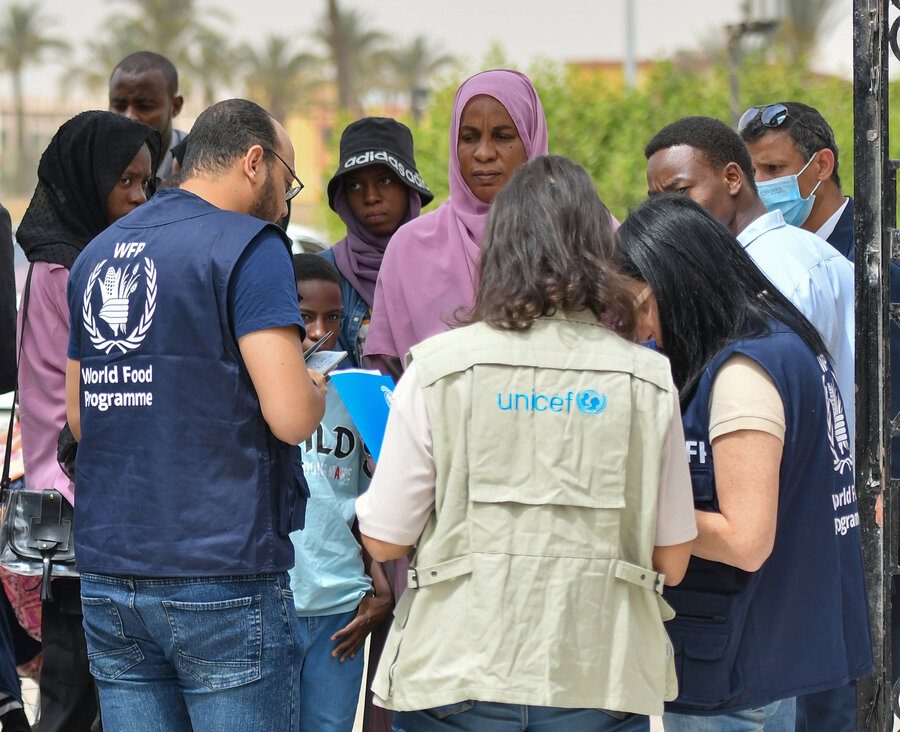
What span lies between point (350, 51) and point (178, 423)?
3652cm

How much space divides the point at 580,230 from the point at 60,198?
1927 mm

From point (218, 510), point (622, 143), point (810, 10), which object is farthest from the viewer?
point (810, 10)

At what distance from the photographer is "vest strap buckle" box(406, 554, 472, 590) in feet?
7.02

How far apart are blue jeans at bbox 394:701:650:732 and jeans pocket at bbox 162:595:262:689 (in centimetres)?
47

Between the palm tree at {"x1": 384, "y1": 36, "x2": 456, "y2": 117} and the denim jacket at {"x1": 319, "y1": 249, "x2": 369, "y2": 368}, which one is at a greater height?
the palm tree at {"x1": 384, "y1": 36, "x2": 456, "y2": 117}

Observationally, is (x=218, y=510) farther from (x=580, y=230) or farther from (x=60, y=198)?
(x=60, y=198)

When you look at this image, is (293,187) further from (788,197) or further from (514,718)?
(788,197)

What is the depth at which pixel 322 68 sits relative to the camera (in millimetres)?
37562

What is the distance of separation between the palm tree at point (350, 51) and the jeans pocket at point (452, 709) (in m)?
31.1

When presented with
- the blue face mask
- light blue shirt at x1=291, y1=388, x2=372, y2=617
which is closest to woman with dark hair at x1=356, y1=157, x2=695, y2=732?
light blue shirt at x1=291, y1=388, x2=372, y2=617

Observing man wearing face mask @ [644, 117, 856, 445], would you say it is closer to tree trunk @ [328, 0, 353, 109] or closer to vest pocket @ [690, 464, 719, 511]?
vest pocket @ [690, 464, 719, 511]

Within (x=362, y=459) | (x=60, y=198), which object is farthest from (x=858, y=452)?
(x=60, y=198)

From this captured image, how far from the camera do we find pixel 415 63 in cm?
3947

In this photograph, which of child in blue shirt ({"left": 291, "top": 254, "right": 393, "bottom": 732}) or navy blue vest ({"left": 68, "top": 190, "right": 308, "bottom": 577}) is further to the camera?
child in blue shirt ({"left": 291, "top": 254, "right": 393, "bottom": 732})
